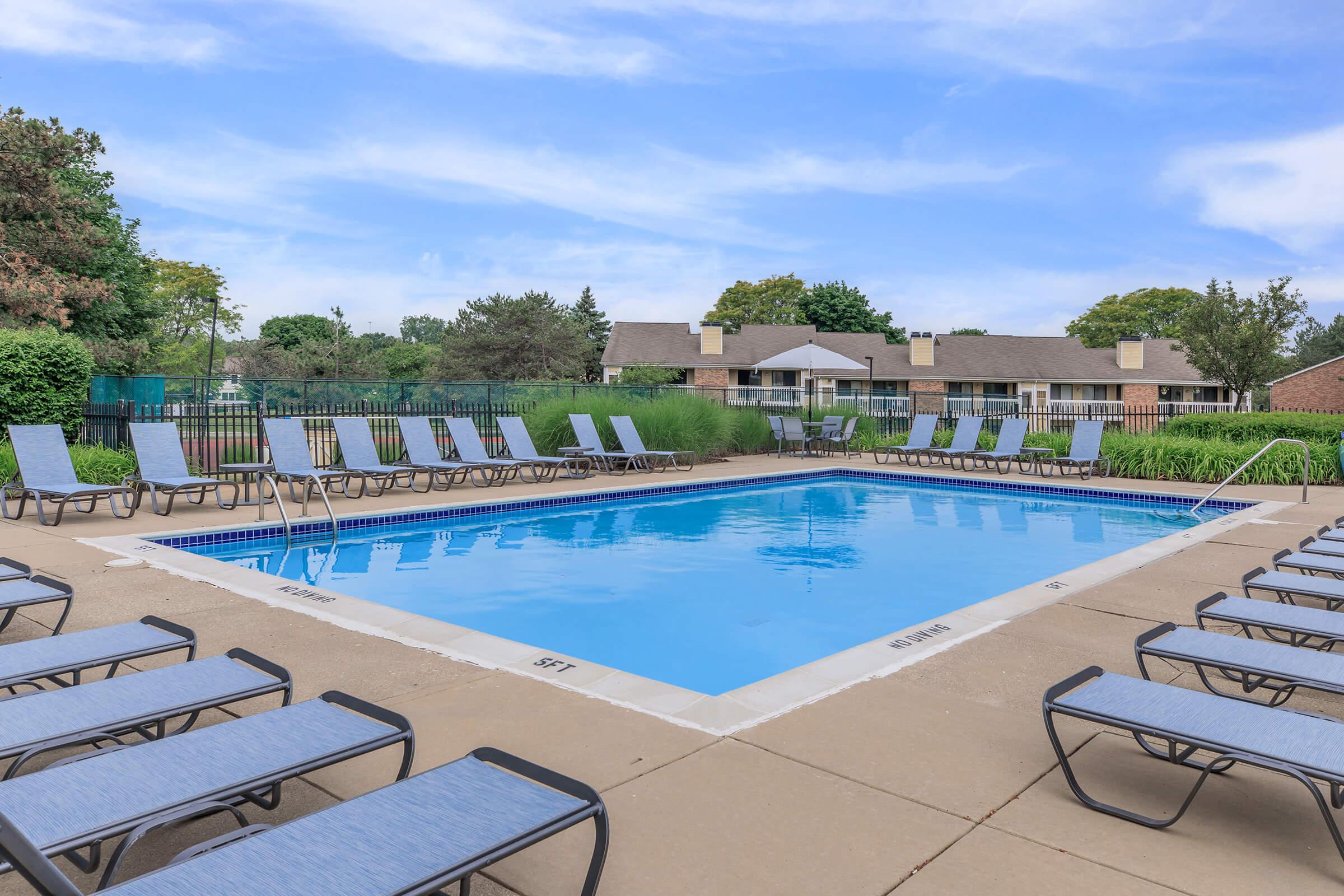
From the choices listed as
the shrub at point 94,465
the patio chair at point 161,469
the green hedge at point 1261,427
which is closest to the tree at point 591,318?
the green hedge at point 1261,427

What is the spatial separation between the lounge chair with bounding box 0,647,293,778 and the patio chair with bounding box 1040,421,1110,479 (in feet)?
40.4

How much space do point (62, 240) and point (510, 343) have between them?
920 inches

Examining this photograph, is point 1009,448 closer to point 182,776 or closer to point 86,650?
point 86,650

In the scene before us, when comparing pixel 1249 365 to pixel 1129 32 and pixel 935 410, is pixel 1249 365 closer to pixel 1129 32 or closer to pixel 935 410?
pixel 935 410

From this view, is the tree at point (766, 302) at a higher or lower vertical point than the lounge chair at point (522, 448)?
higher

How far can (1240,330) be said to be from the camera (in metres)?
30.6

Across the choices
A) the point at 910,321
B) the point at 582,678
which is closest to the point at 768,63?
the point at 582,678

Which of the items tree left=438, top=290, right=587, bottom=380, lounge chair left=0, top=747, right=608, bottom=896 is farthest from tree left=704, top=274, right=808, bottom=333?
lounge chair left=0, top=747, right=608, bottom=896

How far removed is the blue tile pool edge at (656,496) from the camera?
307 inches

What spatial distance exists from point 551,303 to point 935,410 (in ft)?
80.9

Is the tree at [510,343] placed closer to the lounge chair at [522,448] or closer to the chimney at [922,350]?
the chimney at [922,350]

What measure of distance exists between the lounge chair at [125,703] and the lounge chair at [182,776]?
100mm

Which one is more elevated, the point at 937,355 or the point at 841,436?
the point at 937,355

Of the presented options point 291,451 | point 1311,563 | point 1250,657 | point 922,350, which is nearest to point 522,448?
point 291,451
